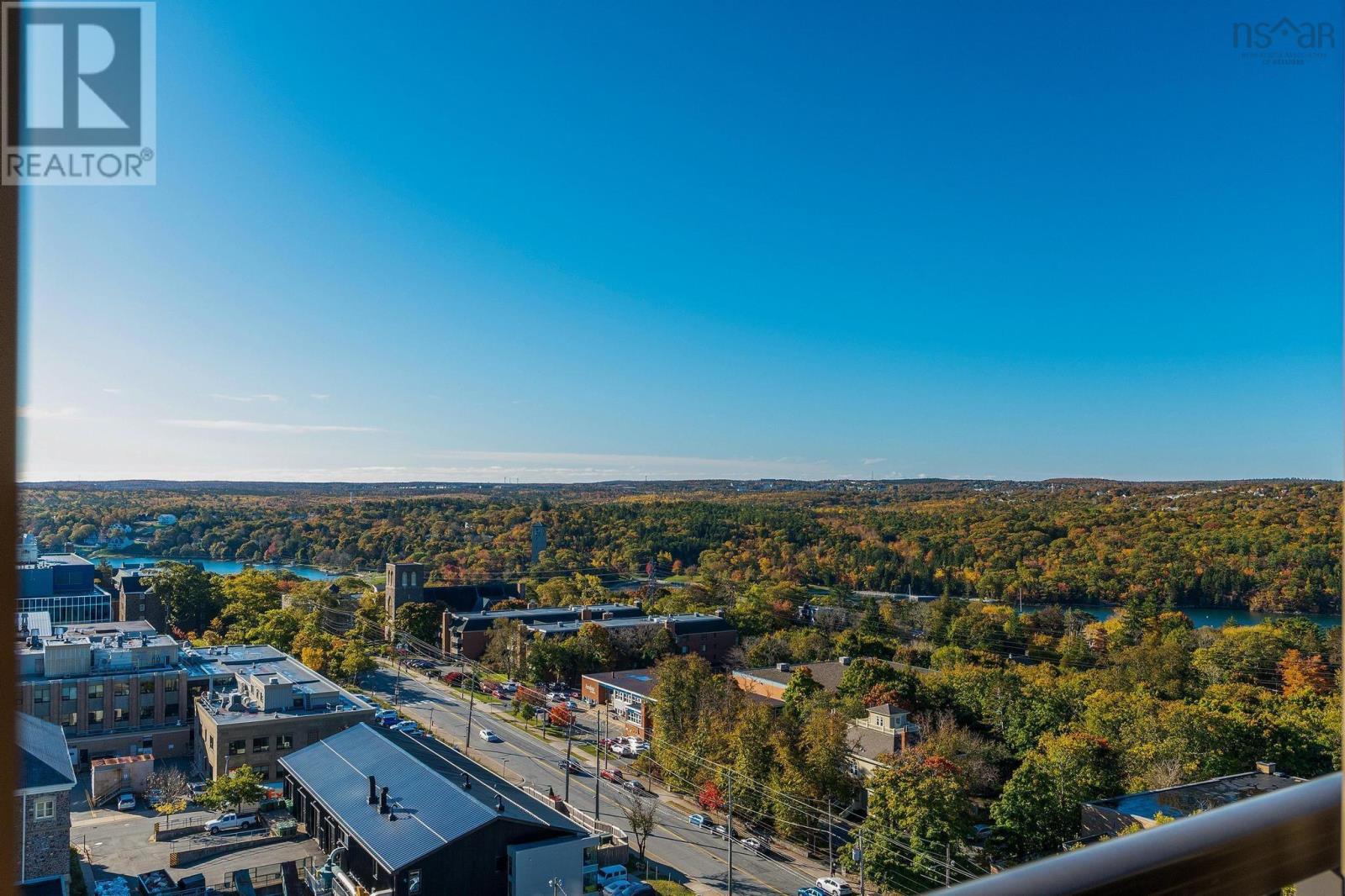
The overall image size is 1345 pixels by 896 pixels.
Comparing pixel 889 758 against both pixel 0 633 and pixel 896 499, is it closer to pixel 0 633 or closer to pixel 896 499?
pixel 0 633

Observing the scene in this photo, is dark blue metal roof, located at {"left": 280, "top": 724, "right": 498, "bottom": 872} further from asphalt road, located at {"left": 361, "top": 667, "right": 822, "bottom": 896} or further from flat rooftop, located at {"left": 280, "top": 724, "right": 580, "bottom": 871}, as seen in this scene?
asphalt road, located at {"left": 361, "top": 667, "right": 822, "bottom": 896}

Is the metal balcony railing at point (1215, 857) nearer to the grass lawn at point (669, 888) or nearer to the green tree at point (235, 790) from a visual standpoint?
the green tree at point (235, 790)

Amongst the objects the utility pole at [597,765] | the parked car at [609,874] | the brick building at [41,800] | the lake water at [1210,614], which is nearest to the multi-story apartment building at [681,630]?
the utility pole at [597,765]

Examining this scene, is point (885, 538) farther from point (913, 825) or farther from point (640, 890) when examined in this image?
point (640, 890)

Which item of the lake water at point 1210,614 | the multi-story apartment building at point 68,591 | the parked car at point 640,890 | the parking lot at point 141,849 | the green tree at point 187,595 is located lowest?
the lake water at point 1210,614

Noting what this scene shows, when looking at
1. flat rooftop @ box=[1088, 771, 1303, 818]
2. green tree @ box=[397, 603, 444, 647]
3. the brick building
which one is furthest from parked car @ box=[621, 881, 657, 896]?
green tree @ box=[397, 603, 444, 647]

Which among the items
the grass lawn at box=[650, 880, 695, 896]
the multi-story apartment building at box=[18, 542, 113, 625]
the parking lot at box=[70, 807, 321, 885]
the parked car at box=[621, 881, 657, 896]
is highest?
the multi-story apartment building at box=[18, 542, 113, 625]
